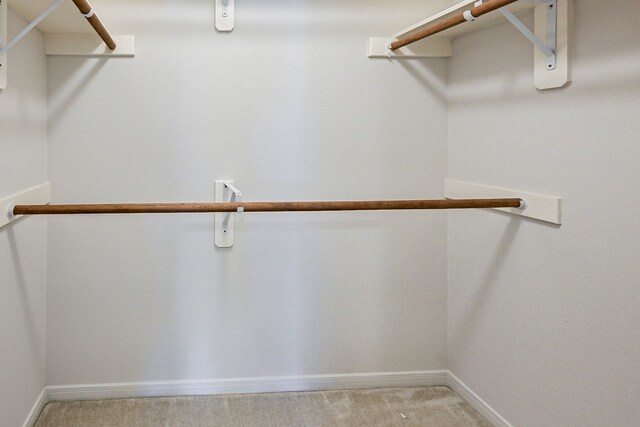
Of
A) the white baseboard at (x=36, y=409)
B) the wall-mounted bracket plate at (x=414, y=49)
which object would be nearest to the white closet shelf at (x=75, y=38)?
the wall-mounted bracket plate at (x=414, y=49)

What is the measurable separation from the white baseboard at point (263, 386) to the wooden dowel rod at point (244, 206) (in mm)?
954

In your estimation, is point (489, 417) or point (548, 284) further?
point (489, 417)

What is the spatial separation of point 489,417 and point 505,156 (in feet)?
3.52

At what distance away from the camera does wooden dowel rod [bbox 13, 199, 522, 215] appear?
2.16 m

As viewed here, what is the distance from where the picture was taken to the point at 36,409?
2684 millimetres

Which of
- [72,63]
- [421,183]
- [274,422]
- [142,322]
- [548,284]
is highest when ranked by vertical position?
[72,63]

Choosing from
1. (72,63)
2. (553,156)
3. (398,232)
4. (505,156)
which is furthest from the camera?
(398,232)

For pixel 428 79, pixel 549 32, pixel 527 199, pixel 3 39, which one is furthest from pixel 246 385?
pixel 549 32

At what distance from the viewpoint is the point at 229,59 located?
2895 mm

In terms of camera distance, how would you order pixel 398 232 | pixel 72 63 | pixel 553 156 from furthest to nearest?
pixel 398 232, pixel 72 63, pixel 553 156

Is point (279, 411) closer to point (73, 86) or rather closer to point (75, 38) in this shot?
point (73, 86)

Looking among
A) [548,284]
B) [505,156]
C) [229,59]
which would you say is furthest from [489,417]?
[229,59]

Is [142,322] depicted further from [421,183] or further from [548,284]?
[548,284]

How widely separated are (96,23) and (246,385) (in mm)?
1676
